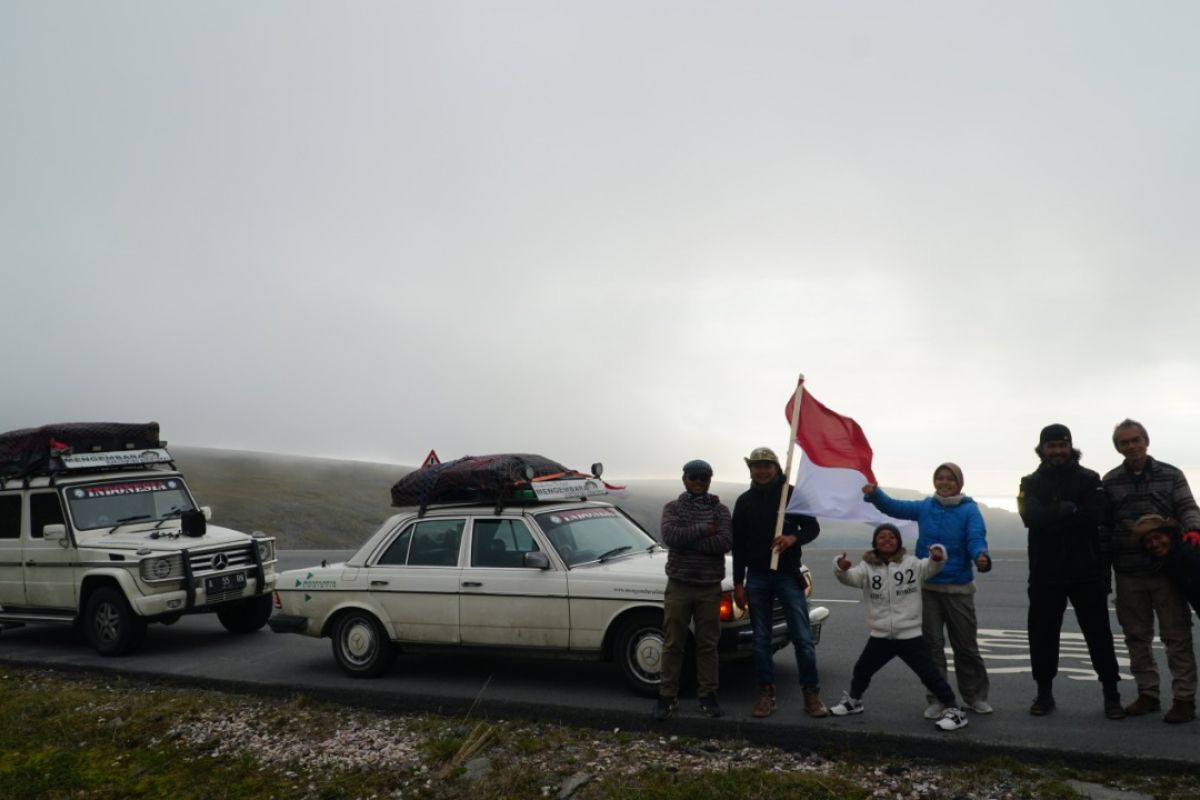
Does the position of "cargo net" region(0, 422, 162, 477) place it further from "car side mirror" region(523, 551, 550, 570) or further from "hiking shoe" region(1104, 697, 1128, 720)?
"hiking shoe" region(1104, 697, 1128, 720)

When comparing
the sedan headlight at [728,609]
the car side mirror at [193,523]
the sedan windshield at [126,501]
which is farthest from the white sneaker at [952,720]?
the sedan windshield at [126,501]

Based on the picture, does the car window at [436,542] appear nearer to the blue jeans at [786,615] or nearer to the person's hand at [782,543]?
the blue jeans at [786,615]

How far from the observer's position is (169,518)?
40.0 ft

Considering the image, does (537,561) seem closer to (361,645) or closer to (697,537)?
(697,537)

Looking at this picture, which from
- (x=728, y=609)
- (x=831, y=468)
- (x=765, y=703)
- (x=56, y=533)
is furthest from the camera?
(x=56, y=533)

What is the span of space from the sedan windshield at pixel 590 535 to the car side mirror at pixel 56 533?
20.9ft

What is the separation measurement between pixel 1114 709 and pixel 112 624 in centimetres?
1032

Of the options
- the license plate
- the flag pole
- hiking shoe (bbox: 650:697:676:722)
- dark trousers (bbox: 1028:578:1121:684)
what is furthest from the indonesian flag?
the license plate

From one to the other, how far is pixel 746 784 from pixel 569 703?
87.2 inches

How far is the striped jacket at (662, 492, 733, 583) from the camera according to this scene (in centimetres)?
699

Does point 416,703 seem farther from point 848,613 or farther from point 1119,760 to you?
point 848,613

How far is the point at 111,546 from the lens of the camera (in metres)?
11.0

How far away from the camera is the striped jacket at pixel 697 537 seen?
22.9 ft

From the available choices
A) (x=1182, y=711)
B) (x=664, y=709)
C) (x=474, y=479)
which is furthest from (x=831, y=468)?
(x=474, y=479)
